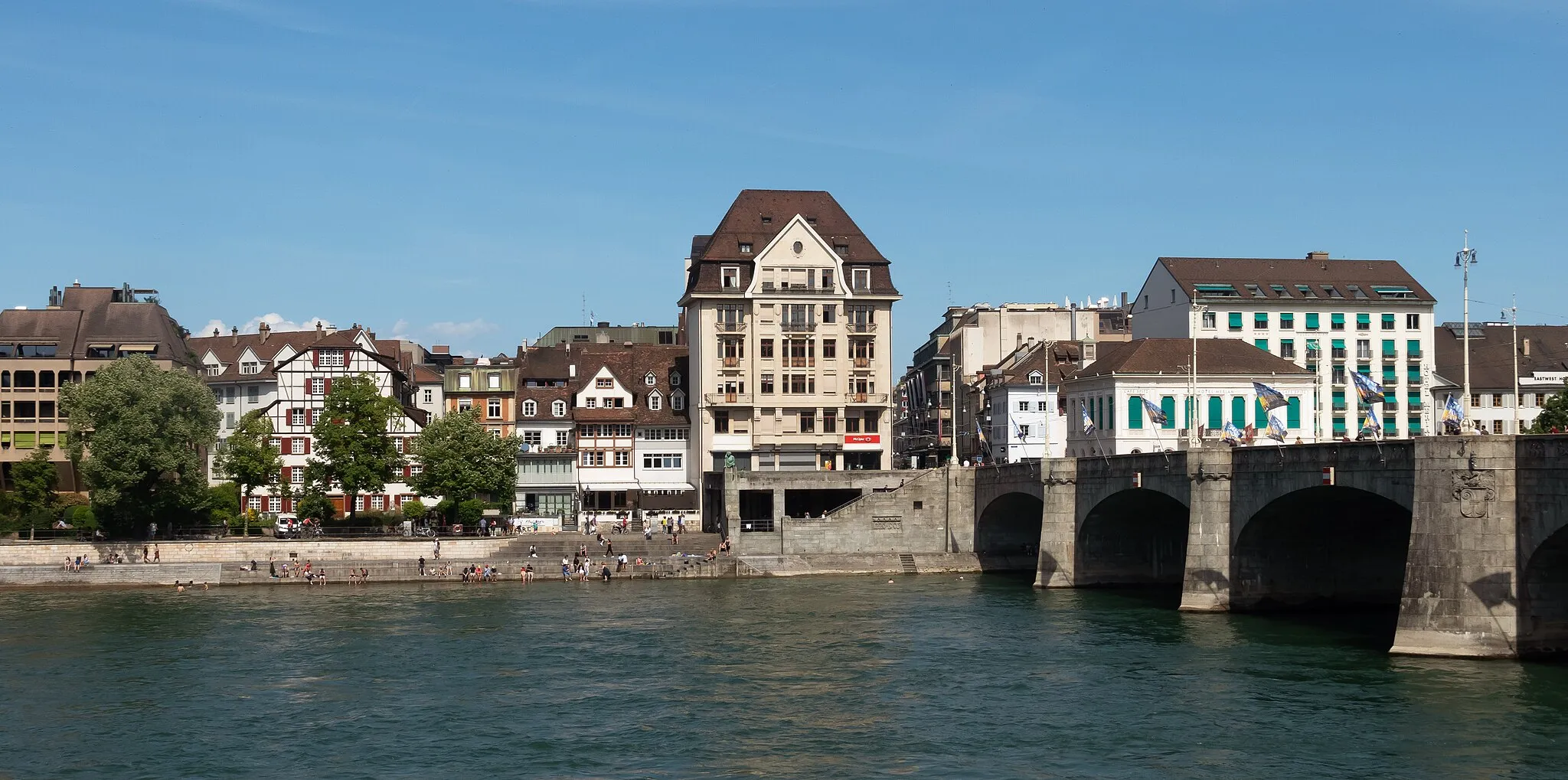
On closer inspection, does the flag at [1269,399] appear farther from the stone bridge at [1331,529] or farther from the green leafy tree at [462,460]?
the green leafy tree at [462,460]

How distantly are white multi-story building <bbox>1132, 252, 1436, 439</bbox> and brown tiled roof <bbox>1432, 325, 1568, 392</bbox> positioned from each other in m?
3.82

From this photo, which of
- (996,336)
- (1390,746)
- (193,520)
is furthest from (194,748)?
(996,336)

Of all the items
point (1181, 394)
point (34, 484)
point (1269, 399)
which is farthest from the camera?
point (34, 484)

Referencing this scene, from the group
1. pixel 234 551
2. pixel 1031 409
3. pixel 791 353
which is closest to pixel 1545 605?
pixel 791 353

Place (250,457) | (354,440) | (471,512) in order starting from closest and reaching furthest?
(471,512), (354,440), (250,457)

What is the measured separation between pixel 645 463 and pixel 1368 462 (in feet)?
239

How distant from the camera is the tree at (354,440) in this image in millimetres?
112875

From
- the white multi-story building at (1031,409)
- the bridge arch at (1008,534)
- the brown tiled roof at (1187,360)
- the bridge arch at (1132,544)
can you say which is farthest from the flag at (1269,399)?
the white multi-story building at (1031,409)

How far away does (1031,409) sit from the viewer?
132 m

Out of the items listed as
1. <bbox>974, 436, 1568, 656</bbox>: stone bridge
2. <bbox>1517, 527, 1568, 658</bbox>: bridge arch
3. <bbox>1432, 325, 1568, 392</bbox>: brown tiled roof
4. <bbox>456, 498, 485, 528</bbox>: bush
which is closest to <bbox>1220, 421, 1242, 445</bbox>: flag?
<bbox>974, 436, 1568, 656</bbox>: stone bridge

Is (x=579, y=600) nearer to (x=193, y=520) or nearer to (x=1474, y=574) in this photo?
(x=193, y=520)

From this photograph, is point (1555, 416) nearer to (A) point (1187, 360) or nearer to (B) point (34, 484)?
(A) point (1187, 360)

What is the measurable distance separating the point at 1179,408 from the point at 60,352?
85637 mm

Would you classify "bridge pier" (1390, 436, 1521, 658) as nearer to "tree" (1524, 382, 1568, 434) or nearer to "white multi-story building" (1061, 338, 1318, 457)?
"white multi-story building" (1061, 338, 1318, 457)
